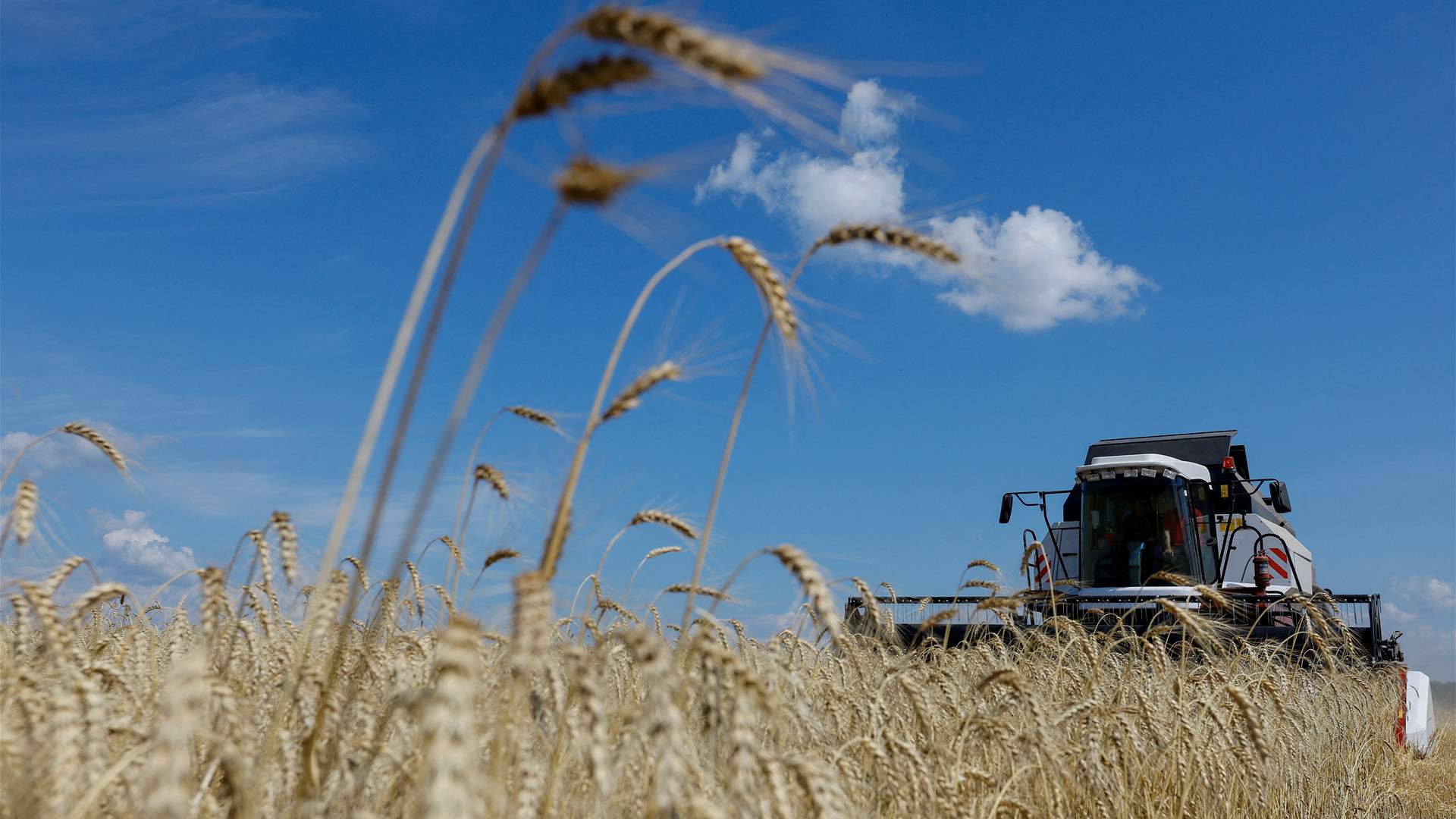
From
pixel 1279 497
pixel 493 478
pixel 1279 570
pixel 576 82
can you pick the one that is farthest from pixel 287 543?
pixel 1279 570

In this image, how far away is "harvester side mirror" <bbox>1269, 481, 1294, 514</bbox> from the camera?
1089 centimetres

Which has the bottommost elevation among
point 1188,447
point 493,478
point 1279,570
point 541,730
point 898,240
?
point 541,730

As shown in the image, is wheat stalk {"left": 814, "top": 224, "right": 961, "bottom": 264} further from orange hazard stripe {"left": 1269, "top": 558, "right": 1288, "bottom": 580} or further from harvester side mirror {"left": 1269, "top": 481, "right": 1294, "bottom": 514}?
orange hazard stripe {"left": 1269, "top": 558, "right": 1288, "bottom": 580}

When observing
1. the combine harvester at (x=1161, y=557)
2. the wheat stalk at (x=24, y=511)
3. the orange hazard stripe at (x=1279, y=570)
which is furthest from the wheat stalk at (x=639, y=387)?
the orange hazard stripe at (x=1279, y=570)

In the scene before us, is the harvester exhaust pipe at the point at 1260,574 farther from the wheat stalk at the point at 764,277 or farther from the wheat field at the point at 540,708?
the wheat stalk at the point at 764,277

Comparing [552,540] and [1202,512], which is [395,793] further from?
[1202,512]

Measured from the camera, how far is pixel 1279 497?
1095 centimetres

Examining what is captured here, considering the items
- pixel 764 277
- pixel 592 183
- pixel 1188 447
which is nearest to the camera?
pixel 592 183

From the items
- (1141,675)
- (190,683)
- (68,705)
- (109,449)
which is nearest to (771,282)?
(190,683)

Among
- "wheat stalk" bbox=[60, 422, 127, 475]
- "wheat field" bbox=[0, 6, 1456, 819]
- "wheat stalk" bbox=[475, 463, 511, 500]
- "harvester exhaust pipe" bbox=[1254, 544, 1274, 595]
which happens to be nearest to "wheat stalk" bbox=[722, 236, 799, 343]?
"wheat field" bbox=[0, 6, 1456, 819]

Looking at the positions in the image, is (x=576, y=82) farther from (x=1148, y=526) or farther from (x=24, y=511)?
(x=1148, y=526)

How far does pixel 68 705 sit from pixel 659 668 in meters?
1.06

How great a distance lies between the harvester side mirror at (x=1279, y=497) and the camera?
429 inches

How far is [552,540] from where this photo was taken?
5.57 feet
